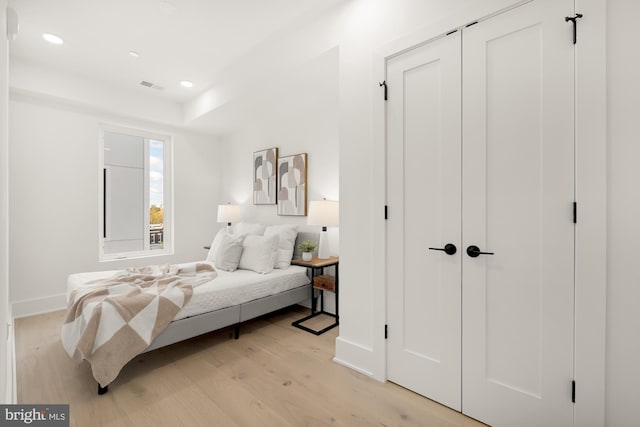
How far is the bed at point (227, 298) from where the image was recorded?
2375mm

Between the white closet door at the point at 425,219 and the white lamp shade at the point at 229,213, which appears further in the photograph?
the white lamp shade at the point at 229,213

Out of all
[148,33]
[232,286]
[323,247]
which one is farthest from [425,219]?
[148,33]

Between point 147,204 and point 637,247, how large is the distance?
5.25 m

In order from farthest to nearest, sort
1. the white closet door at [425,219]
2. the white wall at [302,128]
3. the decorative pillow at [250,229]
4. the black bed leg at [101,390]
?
the decorative pillow at [250,229], the white wall at [302,128], the black bed leg at [101,390], the white closet door at [425,219]

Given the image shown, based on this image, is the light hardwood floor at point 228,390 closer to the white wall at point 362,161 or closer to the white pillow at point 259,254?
the white wall at point 362,161

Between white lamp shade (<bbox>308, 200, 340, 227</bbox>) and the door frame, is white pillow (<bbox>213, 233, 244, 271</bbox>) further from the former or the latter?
the door frame

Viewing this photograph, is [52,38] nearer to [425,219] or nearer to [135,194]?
[135,194]

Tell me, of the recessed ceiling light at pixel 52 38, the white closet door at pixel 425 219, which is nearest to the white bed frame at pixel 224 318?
the white closet door at pixel 425 219

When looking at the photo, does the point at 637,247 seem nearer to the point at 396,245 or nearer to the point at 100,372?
the point at 396,245

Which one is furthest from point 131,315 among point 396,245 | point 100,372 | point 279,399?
point 396,245

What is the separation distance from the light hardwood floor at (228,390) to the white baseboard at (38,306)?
850mm

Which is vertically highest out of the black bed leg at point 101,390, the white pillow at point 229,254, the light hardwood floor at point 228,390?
the white pillow at point 229,254

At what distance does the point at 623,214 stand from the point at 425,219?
0.89m

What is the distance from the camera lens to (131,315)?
2.11 m
